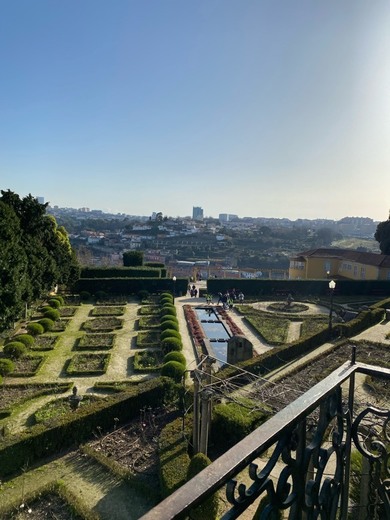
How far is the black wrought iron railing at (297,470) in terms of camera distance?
125 centimetres

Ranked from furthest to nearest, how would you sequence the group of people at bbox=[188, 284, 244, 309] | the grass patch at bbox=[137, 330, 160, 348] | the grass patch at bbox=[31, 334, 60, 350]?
the group of people at bbox=[188, 284, 244, 309] < the grass patch at bbox=[137, 330, 160, 348] < the grass patch at bbox=[31, 334, 60, 350]

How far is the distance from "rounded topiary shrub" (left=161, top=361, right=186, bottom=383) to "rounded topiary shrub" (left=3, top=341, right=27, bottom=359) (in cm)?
627

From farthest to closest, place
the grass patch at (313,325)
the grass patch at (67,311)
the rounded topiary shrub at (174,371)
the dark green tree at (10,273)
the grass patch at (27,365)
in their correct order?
the grass patch at (67,311) < the grass patch at (313,325) < the dark green tree at (10,273) < the grass patch at (27,365) < the rounded topiary shrub at (174,371)

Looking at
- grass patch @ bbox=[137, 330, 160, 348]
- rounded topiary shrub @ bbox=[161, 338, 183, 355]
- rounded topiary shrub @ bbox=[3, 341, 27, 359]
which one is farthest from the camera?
grass patch @ bbox=[137, 330, 160, 348]

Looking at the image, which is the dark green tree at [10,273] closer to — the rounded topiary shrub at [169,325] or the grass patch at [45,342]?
the grass patch at [45,342]

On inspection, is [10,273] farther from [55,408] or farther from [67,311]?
[67,311]

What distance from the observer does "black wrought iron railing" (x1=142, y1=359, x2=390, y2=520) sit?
49.2 inches

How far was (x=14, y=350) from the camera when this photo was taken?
1612 cm

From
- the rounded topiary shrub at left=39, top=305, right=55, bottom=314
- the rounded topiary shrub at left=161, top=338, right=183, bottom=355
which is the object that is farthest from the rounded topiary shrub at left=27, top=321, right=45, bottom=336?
the rounded topiary shrub at left=161, top=338, right=183, bottom=355

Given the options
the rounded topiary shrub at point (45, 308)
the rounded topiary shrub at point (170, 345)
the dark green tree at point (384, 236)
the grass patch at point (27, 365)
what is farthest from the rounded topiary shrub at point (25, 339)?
the dark green tree at point (384, 236)

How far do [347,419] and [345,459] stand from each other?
0.23m

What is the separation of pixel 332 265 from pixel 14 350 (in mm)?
30440

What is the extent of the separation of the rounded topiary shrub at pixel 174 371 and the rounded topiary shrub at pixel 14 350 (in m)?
6.27

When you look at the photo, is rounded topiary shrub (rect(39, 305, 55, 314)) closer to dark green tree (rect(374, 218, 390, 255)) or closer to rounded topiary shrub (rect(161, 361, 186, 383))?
rounded topiary shrub (rect(161, 361, 186, 383))
